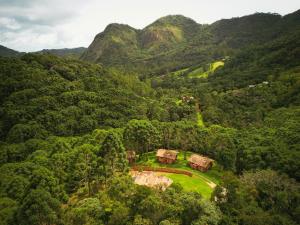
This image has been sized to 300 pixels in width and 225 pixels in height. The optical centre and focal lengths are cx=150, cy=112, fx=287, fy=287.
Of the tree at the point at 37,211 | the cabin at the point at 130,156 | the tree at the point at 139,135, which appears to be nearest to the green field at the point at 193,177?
the cabin at the point at 130,156

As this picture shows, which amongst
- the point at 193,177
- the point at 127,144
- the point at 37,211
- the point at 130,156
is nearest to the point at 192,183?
the point at 193,177

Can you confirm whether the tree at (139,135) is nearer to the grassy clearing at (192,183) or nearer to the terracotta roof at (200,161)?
the grassy clearing at (192,183)

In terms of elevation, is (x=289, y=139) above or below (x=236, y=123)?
above

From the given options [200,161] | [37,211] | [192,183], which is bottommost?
[192,183]

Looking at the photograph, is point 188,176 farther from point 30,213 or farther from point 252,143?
point 30,213

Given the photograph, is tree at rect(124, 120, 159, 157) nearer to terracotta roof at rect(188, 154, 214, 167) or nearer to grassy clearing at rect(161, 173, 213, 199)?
grassy clearing at rect(161, 173, 213, 199)

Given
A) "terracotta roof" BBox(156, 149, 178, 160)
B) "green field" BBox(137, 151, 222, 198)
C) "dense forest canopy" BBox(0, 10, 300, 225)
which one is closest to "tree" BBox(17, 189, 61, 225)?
"dense forest canopy" BBox(0, 10, 300, 225)

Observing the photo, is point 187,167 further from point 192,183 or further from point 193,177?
point 192,183

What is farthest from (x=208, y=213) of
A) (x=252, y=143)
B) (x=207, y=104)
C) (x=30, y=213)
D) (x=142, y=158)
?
(x=207, y=104)
